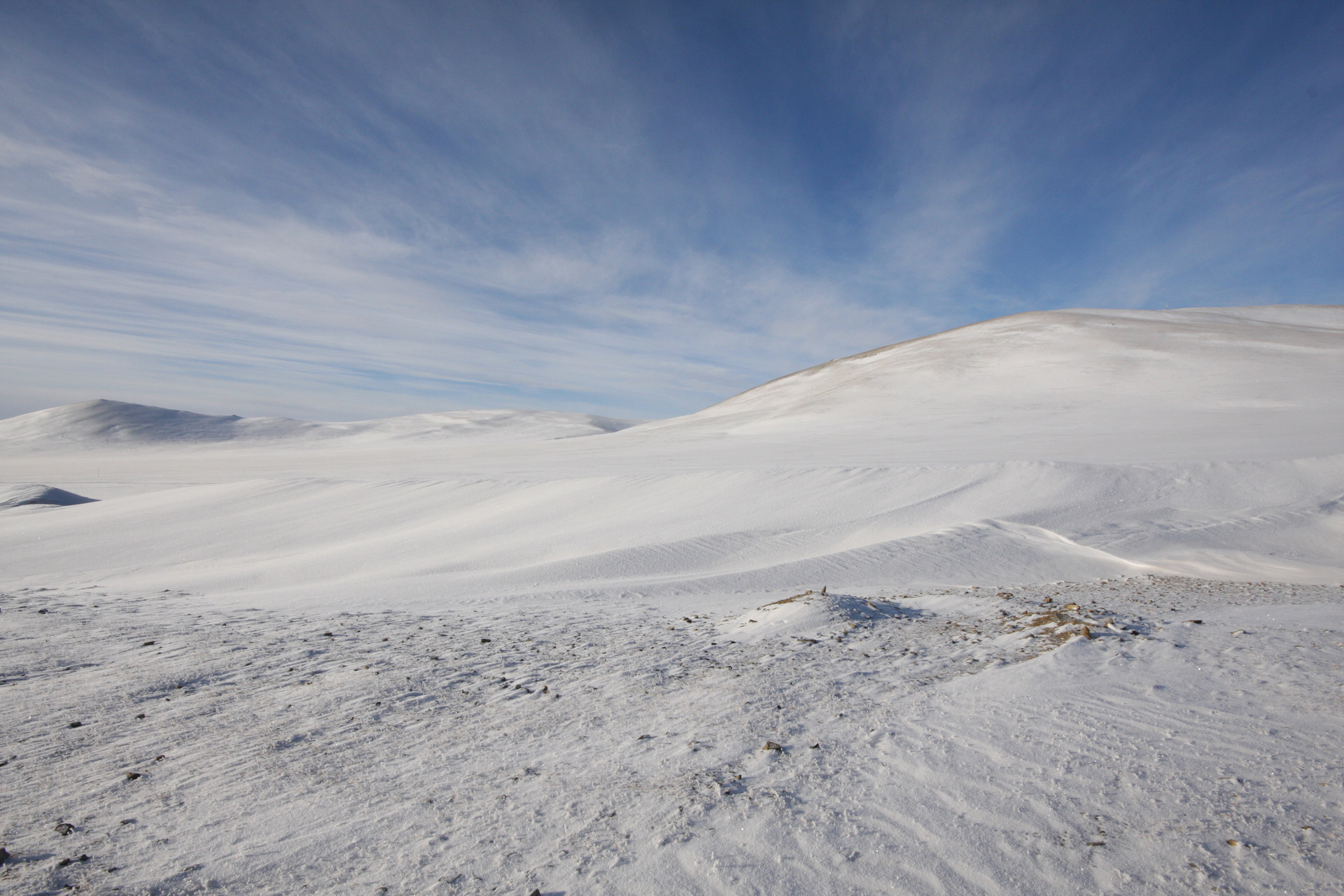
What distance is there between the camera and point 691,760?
2.34 meters

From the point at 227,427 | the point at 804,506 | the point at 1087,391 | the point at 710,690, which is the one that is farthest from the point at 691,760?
the point at 227,427

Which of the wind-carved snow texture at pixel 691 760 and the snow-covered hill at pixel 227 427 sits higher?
the snow-covered hill at pixel 227 427

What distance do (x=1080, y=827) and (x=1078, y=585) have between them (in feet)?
14.1

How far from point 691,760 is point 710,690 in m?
0.75

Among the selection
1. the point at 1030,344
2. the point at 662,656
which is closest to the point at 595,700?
the point at 662,656

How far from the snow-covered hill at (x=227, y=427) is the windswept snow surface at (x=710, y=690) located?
93.6 feet

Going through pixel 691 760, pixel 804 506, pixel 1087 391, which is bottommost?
pixel 691 760

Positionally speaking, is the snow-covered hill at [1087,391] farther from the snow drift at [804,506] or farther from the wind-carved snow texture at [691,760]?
the wind-carved snow texture at [691,760]

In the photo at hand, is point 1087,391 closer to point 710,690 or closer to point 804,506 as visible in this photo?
point 804,506

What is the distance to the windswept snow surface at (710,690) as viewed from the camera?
5.89 feet

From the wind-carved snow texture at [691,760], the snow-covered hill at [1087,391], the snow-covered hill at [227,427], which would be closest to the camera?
the wind-carved snow texture at [691,760]

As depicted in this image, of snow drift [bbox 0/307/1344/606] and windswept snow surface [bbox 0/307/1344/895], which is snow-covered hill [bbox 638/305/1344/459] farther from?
windswept snow surface [bbox 0/307/1344/895]

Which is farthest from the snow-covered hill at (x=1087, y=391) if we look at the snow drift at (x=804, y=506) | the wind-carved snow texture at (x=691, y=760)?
the wind-carved snow texture at (x=691, y=760)

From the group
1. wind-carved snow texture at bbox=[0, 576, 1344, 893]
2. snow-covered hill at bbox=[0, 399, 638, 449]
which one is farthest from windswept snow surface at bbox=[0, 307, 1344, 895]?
snow-covered hill at bbox=[0, 399, 638, 449]
